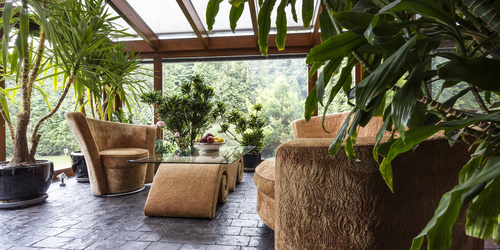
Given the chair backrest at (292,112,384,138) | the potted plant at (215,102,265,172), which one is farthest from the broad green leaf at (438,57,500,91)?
the potted plant at (215,102,265,172)

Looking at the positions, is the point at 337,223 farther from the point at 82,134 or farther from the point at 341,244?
the point at 82,134

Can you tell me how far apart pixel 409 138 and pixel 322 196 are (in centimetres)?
66

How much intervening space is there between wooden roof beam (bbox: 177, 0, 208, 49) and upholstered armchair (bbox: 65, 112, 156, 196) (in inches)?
81.3

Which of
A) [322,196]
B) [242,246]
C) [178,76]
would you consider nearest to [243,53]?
[178,76]

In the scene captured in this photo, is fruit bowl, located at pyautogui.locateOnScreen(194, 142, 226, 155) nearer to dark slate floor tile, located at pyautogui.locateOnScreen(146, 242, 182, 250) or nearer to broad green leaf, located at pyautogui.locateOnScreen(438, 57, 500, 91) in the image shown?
dark slate floor tile, located at pyautogui.locateOnScreen(146, 242, 182, 250)

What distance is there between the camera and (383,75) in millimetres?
456

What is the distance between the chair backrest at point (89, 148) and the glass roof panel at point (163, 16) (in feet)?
8.07

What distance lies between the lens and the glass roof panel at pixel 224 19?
4.49 m

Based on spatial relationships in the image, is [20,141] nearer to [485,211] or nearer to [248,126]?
[248,126]

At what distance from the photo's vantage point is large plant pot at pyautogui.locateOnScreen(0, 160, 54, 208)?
96.5 inches

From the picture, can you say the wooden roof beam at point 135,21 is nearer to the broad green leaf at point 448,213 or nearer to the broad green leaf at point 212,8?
the broad green leaf at point 212,8

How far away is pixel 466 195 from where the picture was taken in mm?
422

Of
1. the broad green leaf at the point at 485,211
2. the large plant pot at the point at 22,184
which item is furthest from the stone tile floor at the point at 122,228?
the broad green leaf at the point at 485,211

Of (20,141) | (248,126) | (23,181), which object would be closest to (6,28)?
(20,141)
